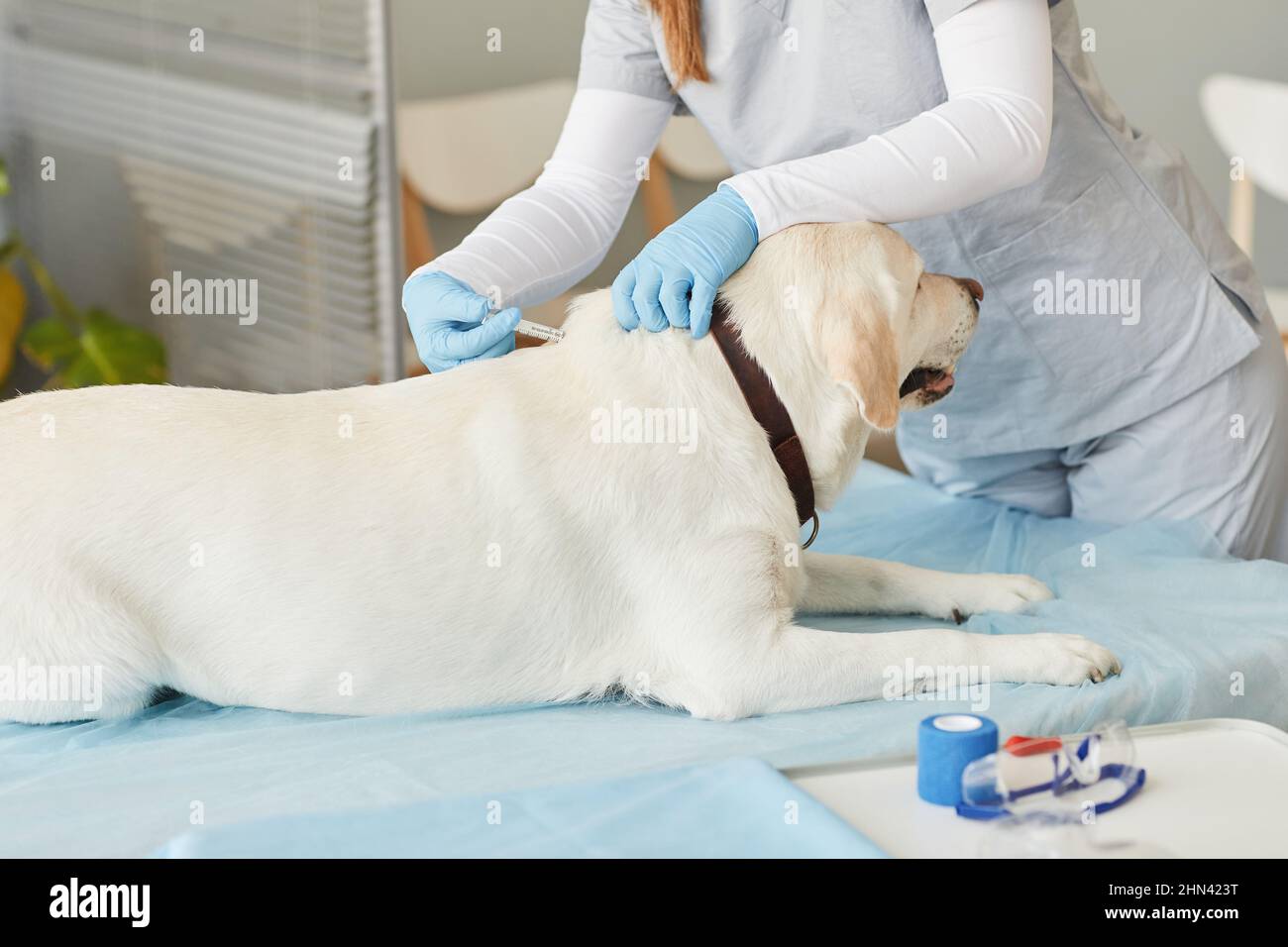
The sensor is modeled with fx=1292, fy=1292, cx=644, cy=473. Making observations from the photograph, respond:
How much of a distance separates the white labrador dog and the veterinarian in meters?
0.25

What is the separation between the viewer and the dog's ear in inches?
52.7

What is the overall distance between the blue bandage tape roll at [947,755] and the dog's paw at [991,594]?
622mm

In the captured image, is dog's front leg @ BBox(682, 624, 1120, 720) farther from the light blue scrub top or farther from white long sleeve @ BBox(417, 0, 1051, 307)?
the light blue scrub top

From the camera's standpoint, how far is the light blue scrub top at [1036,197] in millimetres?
1706

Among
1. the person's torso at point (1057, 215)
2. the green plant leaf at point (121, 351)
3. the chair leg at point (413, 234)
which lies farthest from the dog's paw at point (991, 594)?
the green plant leaf at point (121, 351)

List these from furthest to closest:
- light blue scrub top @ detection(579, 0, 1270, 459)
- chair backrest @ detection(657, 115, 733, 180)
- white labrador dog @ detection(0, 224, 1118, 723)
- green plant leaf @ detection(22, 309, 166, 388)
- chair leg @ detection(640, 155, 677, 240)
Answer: chair backrest @ detection(657, 115, 733, 180) < chair leg @ detection(640, 155, 677, 240) < green plant leaf @ detection(22, 309, 166, 388) < light blue scrub top @ detection(579, 0, 1270, 459) < white labrador dog @ detection(0, 224, 1118, 723)

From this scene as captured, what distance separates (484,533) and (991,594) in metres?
0.67

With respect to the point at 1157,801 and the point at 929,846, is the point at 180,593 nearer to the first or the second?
the point at 929,846

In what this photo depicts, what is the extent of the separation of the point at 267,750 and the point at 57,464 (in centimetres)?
38

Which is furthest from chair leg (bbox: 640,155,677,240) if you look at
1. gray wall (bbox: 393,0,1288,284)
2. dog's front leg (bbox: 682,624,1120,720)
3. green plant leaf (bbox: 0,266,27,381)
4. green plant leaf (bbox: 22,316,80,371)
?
dog's front leg (bbox: 682,624,1120,720)

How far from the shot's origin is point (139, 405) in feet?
4.67

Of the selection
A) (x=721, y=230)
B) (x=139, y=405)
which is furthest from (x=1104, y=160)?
(x=139, y=405)

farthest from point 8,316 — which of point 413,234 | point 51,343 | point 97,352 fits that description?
point 413,234

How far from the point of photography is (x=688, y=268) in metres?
1.42
